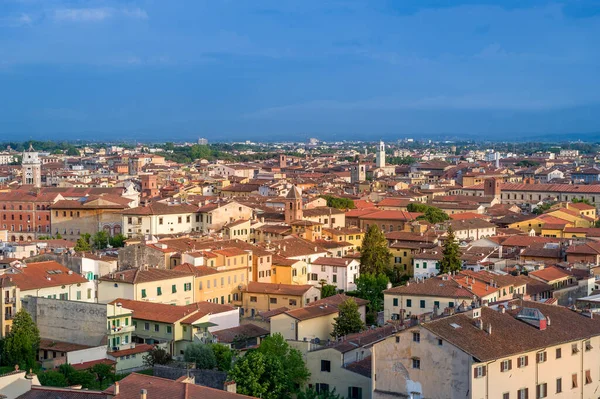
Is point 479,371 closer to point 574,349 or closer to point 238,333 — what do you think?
point 574,349

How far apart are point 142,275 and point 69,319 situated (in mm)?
4653

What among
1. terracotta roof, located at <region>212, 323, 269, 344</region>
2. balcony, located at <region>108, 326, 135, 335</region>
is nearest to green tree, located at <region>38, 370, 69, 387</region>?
balcony, located at <region>108, 326, 135, 335</region>

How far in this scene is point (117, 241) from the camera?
186 ft

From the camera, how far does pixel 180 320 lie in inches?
1312

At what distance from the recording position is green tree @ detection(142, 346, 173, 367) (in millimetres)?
30422


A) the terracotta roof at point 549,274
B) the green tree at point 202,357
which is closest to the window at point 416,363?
the green tree at point 202,357

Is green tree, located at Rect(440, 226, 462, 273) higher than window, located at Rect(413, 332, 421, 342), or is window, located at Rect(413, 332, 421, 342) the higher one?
window, located at Rect(413, 332, 421, 342)

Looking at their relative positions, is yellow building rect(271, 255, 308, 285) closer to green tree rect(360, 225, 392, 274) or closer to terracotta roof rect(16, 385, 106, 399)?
green tree rect(360, 225, 392, 274)

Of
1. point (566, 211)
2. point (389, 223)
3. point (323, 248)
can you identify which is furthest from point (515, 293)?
point (566, 211)

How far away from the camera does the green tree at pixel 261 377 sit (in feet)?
78.8

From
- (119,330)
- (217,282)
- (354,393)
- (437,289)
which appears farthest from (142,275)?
(354,393)

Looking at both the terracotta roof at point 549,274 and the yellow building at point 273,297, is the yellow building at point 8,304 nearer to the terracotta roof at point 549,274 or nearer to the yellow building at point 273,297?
the yellow building at point 273,297

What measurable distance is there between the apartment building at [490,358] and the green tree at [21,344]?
14181mm

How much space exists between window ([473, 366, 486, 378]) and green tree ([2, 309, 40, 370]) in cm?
1617
